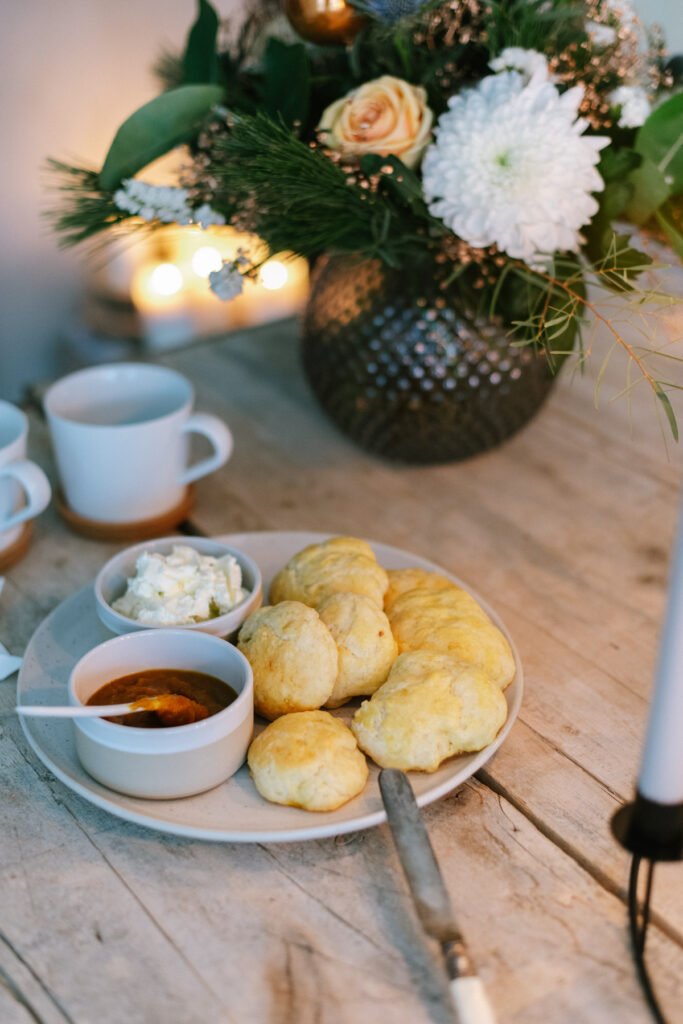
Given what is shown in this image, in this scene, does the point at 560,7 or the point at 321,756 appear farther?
the point at 560,7

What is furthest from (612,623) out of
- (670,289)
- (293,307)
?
(293,307)

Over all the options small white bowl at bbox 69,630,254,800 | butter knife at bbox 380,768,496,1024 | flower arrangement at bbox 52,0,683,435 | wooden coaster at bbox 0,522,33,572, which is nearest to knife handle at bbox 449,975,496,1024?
butter knife at bbox 380,768,496,1024

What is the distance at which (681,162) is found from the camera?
0.96 metres

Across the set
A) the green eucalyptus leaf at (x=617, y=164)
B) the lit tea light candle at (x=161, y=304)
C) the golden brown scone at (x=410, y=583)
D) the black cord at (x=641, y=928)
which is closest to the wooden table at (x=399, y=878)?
the black cord at (x=641, y=928)

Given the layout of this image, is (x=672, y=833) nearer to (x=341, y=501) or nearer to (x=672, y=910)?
(x=672, y=910)

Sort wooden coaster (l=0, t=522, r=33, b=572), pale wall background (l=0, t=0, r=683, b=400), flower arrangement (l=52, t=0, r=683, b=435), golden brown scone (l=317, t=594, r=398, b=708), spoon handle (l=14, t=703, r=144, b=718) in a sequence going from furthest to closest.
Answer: pale wall background (l=0, t=0, r=683, b=400)
wooden coaster (l=0, t=522, r=33, b=572)
flower arrangement (l=52, t=0, r=683, b=435)
golden brown scone (l=317, t=594, r=398, b=708)
spoon handle (l=14, t=703, r=144, b=718)

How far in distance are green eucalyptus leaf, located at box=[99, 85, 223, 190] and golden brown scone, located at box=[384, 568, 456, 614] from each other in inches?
18.6

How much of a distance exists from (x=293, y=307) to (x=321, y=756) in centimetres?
193

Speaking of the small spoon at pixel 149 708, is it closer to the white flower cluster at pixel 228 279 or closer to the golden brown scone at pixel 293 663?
the golden brown scone at pixel 293 663

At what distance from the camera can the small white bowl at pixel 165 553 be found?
812 millimetres

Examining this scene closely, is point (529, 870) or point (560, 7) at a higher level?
point (560, 7)

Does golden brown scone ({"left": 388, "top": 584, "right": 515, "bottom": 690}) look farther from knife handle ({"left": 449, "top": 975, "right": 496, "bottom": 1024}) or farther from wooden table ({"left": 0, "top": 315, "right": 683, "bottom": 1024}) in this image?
knife handle ({"left": 449, "top": 975, "right": 496, "bottom": 1024})

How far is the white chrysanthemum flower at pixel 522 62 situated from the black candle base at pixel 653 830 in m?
0.61

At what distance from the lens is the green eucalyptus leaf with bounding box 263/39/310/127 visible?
98 cm
